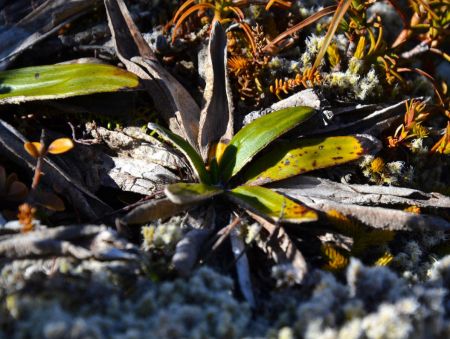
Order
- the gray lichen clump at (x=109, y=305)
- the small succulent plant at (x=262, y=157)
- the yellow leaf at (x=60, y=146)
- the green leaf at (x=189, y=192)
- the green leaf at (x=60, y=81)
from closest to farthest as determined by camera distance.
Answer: the gray lichen clump at (x=109, y=305)
the green leaf at (x=189, y=192)
the yellow leaf at (x=60, y=146)
the small succulent plant at (x=262, y=157)
the green leaf at (x=60, y=81)

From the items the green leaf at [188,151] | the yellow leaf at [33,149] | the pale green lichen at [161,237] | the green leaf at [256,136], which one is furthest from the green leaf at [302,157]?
the yellow leaf at [33,149]

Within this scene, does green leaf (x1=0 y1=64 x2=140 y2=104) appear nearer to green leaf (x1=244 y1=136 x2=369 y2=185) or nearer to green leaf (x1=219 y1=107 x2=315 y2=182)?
green leaf (x1=219 y1=107 x2=315 y2=182)

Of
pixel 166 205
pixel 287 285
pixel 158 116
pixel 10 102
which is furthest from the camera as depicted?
pixel 158 116

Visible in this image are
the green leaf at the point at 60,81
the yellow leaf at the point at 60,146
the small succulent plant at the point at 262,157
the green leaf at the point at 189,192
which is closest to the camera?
the green leaf at the point at 189,192

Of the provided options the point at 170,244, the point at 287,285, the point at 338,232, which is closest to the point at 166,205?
the point at 170,244

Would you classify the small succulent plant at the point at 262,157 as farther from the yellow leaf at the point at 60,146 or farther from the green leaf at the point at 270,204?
the yellow leaf at the point at 60,146

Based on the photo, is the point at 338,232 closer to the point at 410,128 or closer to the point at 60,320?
the point at 410,128

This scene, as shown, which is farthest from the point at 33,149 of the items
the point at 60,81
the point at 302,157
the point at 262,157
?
the point at 302,157
